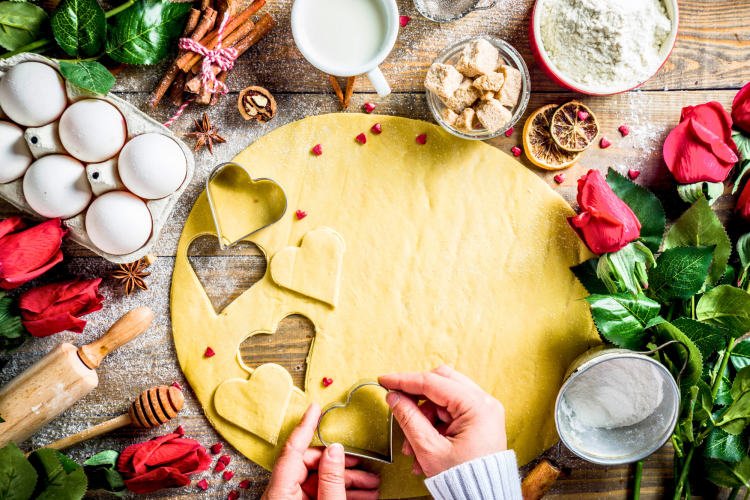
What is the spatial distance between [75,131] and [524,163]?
1109 mm

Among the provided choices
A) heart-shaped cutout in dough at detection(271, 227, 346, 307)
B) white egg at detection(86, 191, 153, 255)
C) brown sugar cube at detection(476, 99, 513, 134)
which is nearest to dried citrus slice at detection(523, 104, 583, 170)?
brown sugar cube at detection(476, 99, 513, 134)

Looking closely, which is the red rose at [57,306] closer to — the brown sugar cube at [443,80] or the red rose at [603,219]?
the brown sugar cube at [443,80]

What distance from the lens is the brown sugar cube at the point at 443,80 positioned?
3.66 ft

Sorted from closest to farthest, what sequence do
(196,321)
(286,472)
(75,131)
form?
1. (75,131)
2. (286,472)
3. (196,321)

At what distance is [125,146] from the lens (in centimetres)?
105

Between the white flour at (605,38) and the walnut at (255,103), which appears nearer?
the white flour at (605,38)

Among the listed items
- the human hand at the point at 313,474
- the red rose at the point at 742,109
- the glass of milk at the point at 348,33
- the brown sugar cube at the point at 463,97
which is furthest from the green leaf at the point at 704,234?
the human hand at the point at 313,474

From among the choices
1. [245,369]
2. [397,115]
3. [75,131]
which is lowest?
[245,369]

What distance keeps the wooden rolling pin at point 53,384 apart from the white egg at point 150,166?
13.6 inches

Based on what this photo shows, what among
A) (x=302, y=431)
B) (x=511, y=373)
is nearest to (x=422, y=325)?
(x=511, y=373)

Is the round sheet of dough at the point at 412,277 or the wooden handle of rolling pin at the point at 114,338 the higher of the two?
the wooden handle of rolling pin at the point at 114,338

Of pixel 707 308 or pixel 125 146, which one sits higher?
pixel 125 146

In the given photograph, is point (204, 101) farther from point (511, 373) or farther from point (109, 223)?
point (511, 373)

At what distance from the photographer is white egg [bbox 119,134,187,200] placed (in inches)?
39.9
